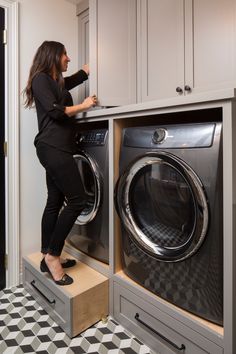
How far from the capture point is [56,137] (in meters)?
1.54

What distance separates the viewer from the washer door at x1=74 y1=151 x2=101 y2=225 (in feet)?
5.38

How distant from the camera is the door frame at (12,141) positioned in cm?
186

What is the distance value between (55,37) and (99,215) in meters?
1.46

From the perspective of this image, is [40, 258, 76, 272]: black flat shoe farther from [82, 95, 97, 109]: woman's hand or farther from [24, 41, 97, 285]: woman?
[82, 95, 97, 109]: woman's hand

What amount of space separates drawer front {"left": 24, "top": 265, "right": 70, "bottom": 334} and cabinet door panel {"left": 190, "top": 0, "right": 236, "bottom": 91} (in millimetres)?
1461

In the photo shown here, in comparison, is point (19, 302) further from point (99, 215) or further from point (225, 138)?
point (225, 138)

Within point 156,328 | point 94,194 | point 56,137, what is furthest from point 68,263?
point 56,137

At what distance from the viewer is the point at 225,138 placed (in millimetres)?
1023

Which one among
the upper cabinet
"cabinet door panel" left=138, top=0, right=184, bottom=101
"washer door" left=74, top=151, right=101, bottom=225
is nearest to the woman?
"washer door" left=74, top=151, right=101, bottom=225

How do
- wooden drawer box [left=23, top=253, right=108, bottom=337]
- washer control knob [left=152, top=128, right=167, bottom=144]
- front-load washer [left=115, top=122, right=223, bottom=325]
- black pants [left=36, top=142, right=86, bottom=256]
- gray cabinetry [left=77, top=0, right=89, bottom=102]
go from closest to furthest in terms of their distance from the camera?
front-load washer [left=115, top=122, right=223, bottom=325]
washer control knob [left=152, top=128, right=167, bottom=144]
wooden drawer box [left=23, top=253, right=108, bottom=337]
black pants [left=36, top=142, right=86, bottom=256]
gray cabinetry [left=77, top=0, right=89, bottom=102]

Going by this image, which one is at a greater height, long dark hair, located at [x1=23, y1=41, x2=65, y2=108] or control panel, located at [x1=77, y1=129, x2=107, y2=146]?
long dark hair, located at [x1=23, y1=41, x2=65, y2=108]

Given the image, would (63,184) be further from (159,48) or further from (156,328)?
(159,48)

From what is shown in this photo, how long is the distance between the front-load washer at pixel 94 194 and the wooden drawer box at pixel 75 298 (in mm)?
158

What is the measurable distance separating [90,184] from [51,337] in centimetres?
90
